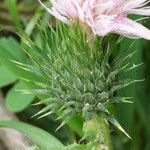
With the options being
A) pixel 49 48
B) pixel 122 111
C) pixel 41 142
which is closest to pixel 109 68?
pixel 49 48

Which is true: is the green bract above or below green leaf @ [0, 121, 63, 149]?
above

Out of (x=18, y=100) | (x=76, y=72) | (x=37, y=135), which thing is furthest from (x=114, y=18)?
(x=18, y=100)

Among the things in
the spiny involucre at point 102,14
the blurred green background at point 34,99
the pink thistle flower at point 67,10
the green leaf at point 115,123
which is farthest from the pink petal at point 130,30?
the blurred green background at point 34,99

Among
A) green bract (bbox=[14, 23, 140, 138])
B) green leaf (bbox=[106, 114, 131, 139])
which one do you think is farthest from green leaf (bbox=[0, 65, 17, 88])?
green leaf (bbox=[106, 114, 131, 139])

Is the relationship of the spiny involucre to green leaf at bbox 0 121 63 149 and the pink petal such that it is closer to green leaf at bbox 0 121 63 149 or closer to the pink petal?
the pink petal

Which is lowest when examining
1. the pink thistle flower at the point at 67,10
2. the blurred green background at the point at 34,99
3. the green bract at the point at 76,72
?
the blurred green background at the point at 34,99

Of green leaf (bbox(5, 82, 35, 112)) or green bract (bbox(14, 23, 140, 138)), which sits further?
green leaf (bbox(5, 82, 35, 112))

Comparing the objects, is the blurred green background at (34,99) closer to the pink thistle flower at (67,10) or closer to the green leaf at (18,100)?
the green leaf at (18,100)
